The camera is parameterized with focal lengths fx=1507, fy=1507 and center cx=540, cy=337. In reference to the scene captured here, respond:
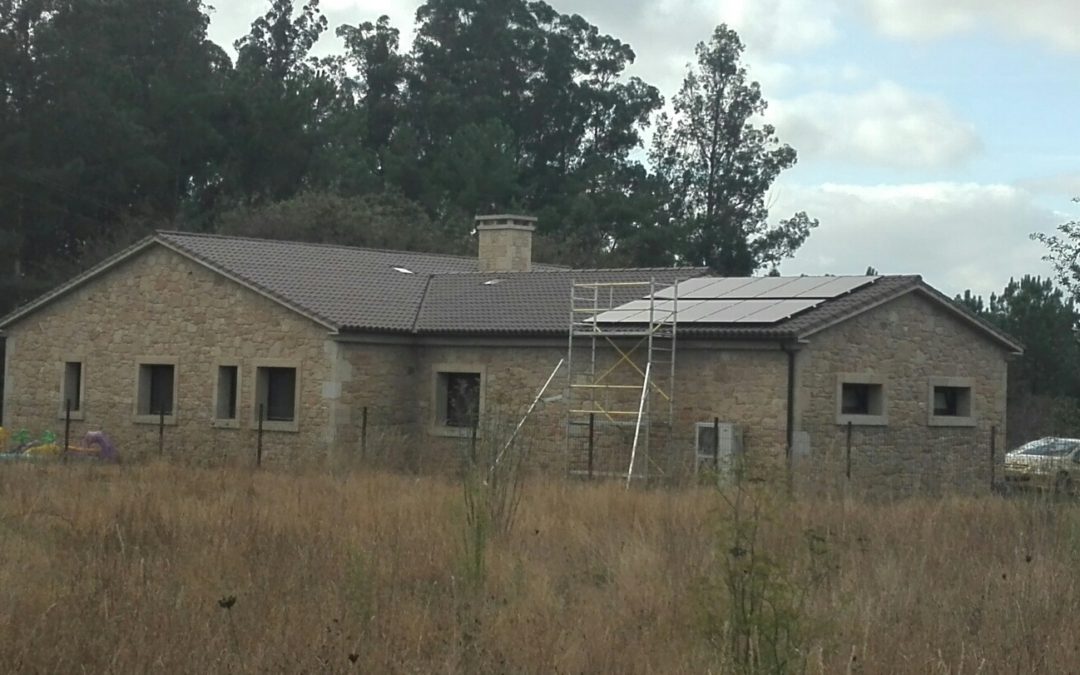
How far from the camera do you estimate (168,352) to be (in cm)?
3012

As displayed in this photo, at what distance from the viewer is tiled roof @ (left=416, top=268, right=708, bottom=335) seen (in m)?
27.9

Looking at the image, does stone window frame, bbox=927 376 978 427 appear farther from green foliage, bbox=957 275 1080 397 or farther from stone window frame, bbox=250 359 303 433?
green foliage, bbox=957 275 1080 397

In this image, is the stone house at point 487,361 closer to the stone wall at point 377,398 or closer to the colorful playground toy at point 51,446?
the stone wall at point 377,398

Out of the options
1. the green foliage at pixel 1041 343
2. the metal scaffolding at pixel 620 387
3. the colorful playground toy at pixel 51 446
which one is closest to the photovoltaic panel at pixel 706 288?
the metal scaffolding at pixel 620 387

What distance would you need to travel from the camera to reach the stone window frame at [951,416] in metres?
26.8

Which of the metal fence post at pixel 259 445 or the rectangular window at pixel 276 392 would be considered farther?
the rectangular window at pixel 276 392

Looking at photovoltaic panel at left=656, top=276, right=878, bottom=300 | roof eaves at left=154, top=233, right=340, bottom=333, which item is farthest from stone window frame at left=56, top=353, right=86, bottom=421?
photovoltaic panel at left=656, top=276, right=878, bottom=300

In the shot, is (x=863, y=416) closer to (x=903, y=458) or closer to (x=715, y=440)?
(x=903, y=458)

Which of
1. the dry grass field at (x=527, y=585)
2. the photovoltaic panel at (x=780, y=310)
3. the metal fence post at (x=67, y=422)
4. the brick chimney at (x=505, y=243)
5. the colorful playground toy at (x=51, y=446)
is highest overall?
the brick chimney at (x=505, y=243)

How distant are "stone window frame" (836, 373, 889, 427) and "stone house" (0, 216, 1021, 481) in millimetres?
39

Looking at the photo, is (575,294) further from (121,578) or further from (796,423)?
(121,578)

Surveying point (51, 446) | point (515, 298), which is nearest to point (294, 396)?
point (51, 446)

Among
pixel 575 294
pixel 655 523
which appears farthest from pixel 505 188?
pixel 655 523

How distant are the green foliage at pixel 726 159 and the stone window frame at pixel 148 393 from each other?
117 ft
